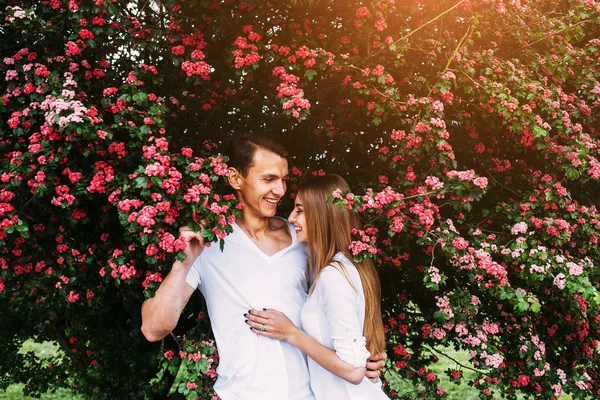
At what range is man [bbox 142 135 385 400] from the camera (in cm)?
281

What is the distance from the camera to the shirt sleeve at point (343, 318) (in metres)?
2.66

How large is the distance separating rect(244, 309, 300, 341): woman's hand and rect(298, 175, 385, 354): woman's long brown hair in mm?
254

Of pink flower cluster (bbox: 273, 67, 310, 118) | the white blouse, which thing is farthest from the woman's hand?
pink flower cluster (bbox: 273, 67, 310, 118)

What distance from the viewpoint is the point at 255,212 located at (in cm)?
330

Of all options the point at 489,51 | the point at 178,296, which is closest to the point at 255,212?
the point at 178,296

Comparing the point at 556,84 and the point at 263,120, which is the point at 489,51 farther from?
the point at 263,120

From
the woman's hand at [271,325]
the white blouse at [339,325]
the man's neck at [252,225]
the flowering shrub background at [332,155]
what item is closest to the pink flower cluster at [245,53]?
the flowering shrub background at [332,155]

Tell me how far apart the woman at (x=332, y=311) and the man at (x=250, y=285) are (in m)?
0.11

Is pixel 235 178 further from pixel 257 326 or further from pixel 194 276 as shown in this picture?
pixel 257 326

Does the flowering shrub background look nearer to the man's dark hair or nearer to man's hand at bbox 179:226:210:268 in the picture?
man's hand at bbox 179:226:210:268

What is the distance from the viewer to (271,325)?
9.21 feet

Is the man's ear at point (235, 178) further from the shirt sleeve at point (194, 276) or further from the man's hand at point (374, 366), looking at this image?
the man's hand at point (374, 366)

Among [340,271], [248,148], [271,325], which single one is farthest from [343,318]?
[248,148]

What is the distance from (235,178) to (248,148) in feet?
0.70
